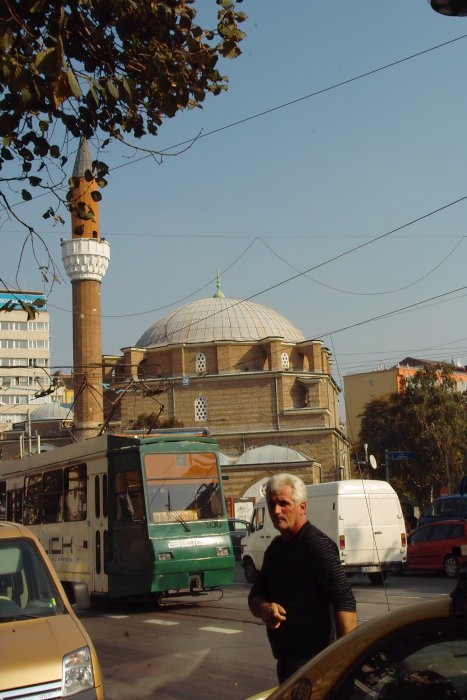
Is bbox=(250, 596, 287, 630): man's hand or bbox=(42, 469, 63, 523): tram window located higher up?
bbox=(42, 469, 63, 523): tram window

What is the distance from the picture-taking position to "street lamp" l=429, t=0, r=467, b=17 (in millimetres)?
4969

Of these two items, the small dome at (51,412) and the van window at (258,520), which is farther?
the small dome at (51,412)

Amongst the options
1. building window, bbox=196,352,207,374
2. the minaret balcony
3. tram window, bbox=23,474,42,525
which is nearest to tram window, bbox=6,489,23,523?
tram window, bbox=23,474,42,525

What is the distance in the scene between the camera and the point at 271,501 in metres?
4.71

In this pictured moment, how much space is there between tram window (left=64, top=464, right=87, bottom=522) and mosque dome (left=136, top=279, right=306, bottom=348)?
159 feet

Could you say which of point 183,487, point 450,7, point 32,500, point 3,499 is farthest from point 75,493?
point 450,7

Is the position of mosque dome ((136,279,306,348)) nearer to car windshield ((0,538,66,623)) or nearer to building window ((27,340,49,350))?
building window ((27,340,49,350))

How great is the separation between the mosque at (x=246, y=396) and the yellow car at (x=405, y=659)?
54.5 m

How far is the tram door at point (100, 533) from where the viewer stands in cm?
1558

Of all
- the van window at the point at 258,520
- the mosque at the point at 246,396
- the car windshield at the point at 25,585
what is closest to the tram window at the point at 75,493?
the van window at the point at 258,520

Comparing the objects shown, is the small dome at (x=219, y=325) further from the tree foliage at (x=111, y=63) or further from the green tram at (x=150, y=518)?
the tree foliage at (x=111, y=63)

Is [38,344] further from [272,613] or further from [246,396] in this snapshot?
[272,613]

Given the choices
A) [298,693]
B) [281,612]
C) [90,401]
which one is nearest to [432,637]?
[298,693]

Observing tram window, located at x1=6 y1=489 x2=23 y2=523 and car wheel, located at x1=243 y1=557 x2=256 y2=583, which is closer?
tram window, located at x1=6 y1=489 x2=23 y2=523
